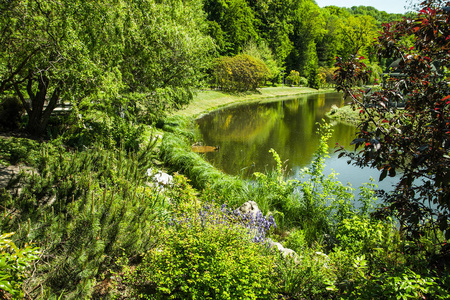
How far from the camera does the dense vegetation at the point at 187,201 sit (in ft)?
9.04

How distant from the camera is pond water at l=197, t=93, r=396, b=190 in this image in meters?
11.1

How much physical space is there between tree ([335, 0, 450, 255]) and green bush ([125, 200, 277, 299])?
62.0 inches

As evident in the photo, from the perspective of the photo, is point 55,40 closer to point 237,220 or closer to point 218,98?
point 237,220

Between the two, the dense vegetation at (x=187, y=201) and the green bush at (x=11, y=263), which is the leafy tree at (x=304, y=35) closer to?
the dense vegetation at (x=187, y=201)

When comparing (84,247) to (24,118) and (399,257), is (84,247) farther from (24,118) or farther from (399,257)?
(24,118)

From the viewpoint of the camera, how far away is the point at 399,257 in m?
3.83

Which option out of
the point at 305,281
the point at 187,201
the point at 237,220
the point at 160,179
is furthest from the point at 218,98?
the point at 305,281

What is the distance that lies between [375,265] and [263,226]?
167cm

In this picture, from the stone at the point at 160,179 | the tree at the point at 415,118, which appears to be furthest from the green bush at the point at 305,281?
the stone at the point at 160,179

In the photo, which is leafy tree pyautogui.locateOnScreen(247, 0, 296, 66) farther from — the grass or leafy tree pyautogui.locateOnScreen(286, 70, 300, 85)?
the grass

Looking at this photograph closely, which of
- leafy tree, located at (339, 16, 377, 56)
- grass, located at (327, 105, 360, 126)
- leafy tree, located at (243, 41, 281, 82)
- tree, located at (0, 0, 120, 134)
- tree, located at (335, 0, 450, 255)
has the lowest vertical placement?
grass, located at (327, 105, 360, 126)

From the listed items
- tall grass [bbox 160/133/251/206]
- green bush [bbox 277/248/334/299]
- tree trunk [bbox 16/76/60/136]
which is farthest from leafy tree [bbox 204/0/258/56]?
green bush [bbox 277/248/334/299]

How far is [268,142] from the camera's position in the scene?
53.2ft

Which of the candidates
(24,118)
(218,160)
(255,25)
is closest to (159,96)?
(218,160)
